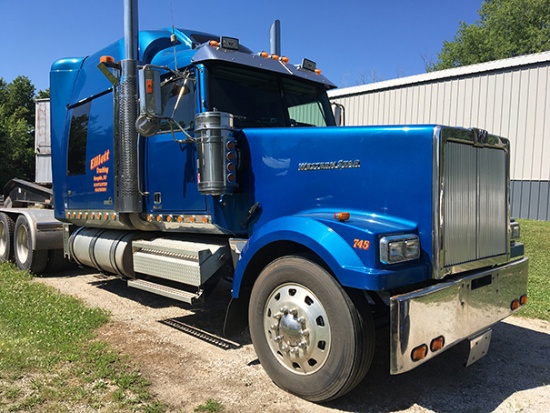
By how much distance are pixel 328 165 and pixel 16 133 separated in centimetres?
3628

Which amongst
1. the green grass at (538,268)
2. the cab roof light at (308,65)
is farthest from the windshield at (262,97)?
the green grass at (538,268)

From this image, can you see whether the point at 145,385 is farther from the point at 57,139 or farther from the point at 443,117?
the point at 443,117

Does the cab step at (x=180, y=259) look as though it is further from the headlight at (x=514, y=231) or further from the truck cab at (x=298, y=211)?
the headlight at (x=514, y=231)

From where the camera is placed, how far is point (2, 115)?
3584 cm

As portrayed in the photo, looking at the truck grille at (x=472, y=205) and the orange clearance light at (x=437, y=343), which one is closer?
the orange clearance light at (x=437, y=343)

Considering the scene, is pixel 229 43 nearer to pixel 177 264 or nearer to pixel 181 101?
pixel 181 101

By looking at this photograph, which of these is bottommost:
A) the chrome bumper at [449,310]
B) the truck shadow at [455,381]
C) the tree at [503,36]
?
the truck shadow at [455,381]

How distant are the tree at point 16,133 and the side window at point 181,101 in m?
32.7

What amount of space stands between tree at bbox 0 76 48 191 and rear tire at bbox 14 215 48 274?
28058 mm

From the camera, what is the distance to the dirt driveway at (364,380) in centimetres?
338

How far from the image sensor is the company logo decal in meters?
3.68

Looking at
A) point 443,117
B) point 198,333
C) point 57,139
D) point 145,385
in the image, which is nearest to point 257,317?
point 145,385

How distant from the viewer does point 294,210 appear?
13.3 feet

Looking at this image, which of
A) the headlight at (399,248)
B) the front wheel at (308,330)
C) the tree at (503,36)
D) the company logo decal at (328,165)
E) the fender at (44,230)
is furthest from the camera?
the tree at (503,36)
